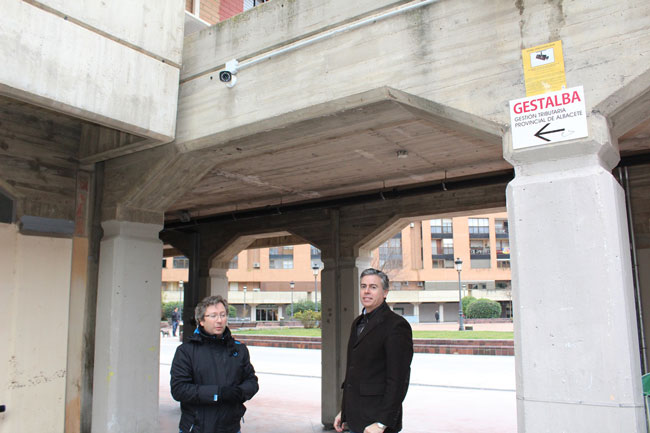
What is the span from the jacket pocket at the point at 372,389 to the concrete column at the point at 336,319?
18.9ft

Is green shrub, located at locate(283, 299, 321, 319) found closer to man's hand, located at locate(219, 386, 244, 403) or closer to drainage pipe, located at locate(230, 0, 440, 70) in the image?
drainage pipe, located at locate(230, 0, 440, 70)

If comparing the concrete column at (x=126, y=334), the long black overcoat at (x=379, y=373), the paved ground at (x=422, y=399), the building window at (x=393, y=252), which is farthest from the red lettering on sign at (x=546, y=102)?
the building window at (x=393, y=252)

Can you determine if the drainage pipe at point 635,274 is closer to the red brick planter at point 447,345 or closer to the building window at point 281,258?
the red brick planter at point 447,345

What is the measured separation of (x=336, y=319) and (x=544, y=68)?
6775mm

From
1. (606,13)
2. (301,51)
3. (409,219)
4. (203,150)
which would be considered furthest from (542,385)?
(409,219)

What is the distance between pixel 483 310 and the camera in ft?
155

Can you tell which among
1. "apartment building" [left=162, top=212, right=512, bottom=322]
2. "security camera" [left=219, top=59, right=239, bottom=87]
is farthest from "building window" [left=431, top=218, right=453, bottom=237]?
"security camera" [left=219, top=59, right=239, bottom=87]

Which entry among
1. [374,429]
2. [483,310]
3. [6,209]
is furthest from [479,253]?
[374,429]

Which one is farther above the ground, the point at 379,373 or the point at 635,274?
the point at 635,274

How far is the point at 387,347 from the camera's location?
389 cm

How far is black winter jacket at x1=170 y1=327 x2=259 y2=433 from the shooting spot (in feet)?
12.5

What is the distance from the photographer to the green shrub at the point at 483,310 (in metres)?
47.1

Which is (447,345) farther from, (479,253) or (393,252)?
(479,253)

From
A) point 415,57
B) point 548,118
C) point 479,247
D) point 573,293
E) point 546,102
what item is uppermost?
point 479,247
